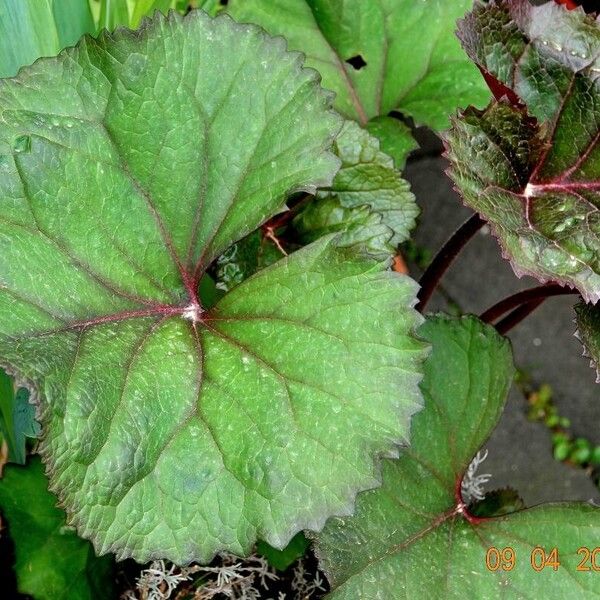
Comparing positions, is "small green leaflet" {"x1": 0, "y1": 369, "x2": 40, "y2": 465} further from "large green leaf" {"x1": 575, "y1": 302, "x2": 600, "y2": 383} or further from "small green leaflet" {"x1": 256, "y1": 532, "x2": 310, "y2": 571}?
"large green leaf" {"x1": 575, "y1": 302, "x2": 600, "y2": 383}

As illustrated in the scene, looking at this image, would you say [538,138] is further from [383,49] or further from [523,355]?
[523,355]

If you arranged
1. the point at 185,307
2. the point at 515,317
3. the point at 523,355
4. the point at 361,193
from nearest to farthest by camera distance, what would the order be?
1. the point at 185,307
2. the point at 361,193
3. the point at 515,317
4. the point at 523,355

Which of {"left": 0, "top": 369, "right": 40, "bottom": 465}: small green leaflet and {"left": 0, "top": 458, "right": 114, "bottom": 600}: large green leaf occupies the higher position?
{"left": 0, "top": 369, "right": 40, "bottom": 465}: small green leaflet

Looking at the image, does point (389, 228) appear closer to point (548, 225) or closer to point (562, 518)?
point (548, 225)

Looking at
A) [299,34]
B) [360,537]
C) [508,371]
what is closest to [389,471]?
[360,537]

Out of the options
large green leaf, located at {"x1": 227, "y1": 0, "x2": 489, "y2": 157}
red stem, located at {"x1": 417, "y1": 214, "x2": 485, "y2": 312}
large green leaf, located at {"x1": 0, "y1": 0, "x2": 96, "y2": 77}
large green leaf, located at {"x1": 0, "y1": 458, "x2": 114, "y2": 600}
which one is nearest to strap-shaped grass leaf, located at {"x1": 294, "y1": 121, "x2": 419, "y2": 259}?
red stem, located at {"x1": 417, "y1": 214, "x2": 485, "y2": 312}

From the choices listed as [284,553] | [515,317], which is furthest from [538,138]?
[284,553]

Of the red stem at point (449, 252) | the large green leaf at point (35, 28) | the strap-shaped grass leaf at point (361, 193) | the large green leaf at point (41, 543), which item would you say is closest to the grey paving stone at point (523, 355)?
the red stem at point (449, 252)
